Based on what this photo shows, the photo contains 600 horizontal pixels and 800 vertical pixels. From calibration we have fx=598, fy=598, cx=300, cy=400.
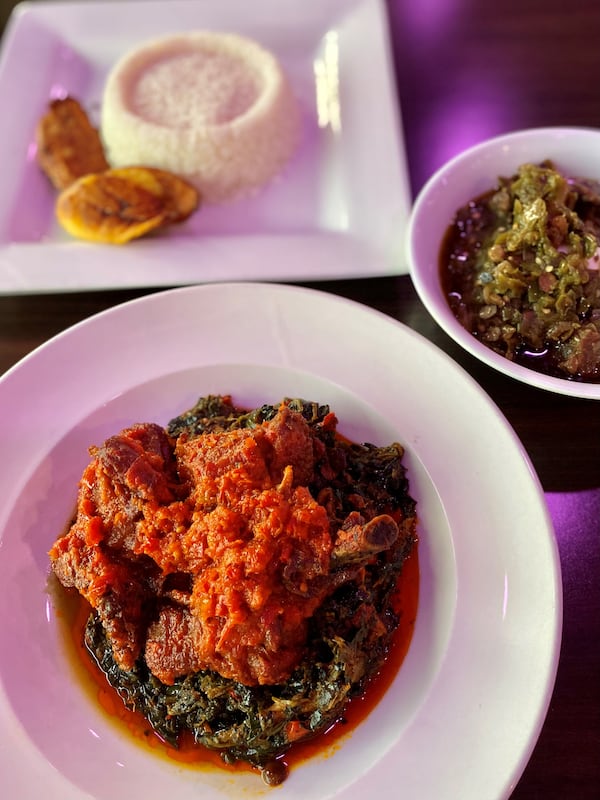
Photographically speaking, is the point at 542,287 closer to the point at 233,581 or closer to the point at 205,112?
the point at 233,581

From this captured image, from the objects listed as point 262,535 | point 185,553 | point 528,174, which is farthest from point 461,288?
point 185,553

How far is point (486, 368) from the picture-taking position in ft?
9.12

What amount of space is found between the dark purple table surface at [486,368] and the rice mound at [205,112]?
769mm

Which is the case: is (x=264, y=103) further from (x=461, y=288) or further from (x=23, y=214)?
(x=461, y=288)

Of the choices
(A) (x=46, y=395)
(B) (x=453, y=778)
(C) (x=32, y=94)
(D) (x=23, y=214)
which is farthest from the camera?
(C) (x=32, y=94)

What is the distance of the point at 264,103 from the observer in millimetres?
3801

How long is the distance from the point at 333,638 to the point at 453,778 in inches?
21.5

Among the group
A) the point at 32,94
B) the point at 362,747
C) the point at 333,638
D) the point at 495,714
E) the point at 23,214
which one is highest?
the point at 32,94

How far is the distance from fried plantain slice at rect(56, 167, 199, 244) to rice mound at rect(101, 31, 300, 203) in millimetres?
240

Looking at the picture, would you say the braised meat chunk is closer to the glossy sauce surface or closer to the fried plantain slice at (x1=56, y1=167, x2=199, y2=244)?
the glossy sauce surface

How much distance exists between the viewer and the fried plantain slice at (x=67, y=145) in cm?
371

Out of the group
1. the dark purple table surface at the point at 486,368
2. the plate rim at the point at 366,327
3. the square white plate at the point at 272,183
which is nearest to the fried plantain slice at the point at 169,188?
the square white plate at the point at 272,183

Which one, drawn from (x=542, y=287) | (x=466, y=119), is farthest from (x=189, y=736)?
(x=466, y=119)

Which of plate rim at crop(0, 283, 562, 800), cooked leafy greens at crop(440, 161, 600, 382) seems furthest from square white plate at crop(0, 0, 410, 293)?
cooked leafy greens at crop(440, 161, 600, 382)
